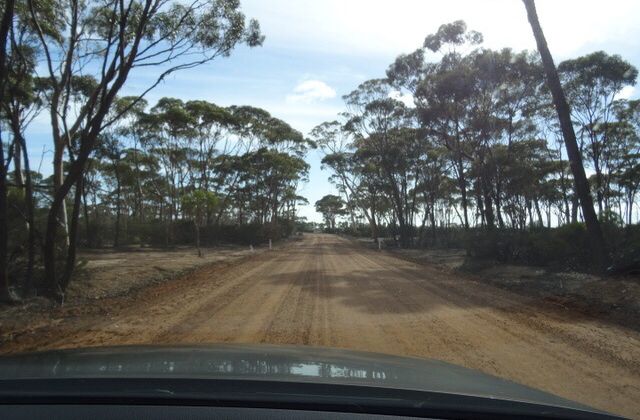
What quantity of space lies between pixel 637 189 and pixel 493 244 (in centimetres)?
2992

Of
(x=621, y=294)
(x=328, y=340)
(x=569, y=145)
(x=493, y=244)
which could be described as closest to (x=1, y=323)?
(x=328, y=340)

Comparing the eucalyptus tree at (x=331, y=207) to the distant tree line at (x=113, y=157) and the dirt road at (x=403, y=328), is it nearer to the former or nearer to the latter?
the distant tree line at (x=113, y=157)

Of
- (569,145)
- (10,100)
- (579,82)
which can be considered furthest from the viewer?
(579,82)

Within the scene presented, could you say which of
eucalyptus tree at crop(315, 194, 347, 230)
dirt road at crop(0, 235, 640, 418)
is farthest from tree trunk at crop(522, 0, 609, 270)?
eucalyptus tree at crop(315, 194, 347, 230)

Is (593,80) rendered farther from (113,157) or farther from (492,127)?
(113,157)

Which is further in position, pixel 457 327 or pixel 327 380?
pixel 457 327

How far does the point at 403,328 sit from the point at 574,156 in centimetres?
1061

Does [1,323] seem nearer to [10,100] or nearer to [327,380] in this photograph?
[10,100]

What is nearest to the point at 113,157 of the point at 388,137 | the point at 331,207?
A: the point at 388,137

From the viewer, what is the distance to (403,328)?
853cm

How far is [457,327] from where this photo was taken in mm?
8586

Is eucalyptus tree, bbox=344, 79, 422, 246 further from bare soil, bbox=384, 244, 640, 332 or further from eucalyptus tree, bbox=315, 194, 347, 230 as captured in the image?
eucalyptus tree, bbox=315, 194, 347, 230

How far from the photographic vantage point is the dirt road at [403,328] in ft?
20.0

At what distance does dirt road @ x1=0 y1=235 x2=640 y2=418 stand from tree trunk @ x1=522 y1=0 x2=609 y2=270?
425 cm
